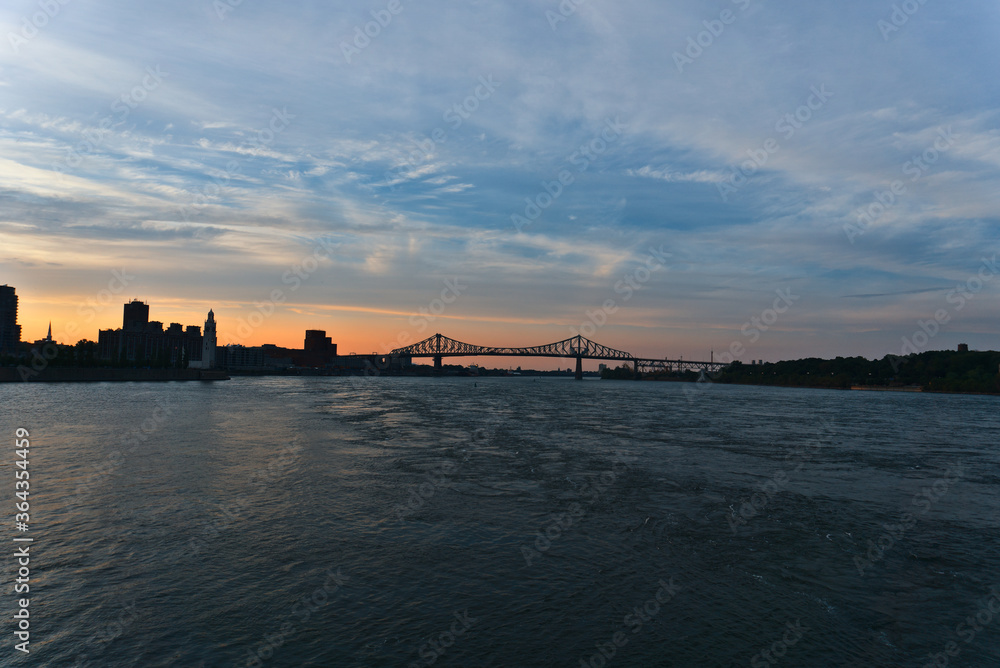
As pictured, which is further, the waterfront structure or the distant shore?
the waterfront structure

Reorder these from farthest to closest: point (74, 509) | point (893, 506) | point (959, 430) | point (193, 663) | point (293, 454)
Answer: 1. point (959, 430)
2. point (293, 454)
3. point (893, 506)
4. point (74, 509)
5. point (193, 663)

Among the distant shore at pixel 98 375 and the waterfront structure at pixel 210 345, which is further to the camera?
the waterfront structure at pixel 210 345

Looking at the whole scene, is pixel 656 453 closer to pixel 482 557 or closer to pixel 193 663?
pixel 482 557

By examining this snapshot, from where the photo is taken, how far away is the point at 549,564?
1409cm

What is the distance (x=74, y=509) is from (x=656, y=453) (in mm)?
28602

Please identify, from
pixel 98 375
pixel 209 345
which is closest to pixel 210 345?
pixel 209 345

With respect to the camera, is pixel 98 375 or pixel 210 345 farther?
pixel 210 345

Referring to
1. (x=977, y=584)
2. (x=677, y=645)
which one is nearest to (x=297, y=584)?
(x=677, y=645)

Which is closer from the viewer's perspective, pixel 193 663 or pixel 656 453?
pixel 193 663

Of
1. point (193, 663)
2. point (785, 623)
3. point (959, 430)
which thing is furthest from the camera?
point (959, 430)

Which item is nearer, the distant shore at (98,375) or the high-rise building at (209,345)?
the distant shore at (98,375)

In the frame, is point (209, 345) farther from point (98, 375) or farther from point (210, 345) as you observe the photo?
point (98, 375)

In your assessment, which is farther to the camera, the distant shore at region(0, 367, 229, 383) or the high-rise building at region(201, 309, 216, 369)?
the high-rise building at region(201, 309, 216, 369)

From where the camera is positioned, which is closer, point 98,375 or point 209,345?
point 98,375
